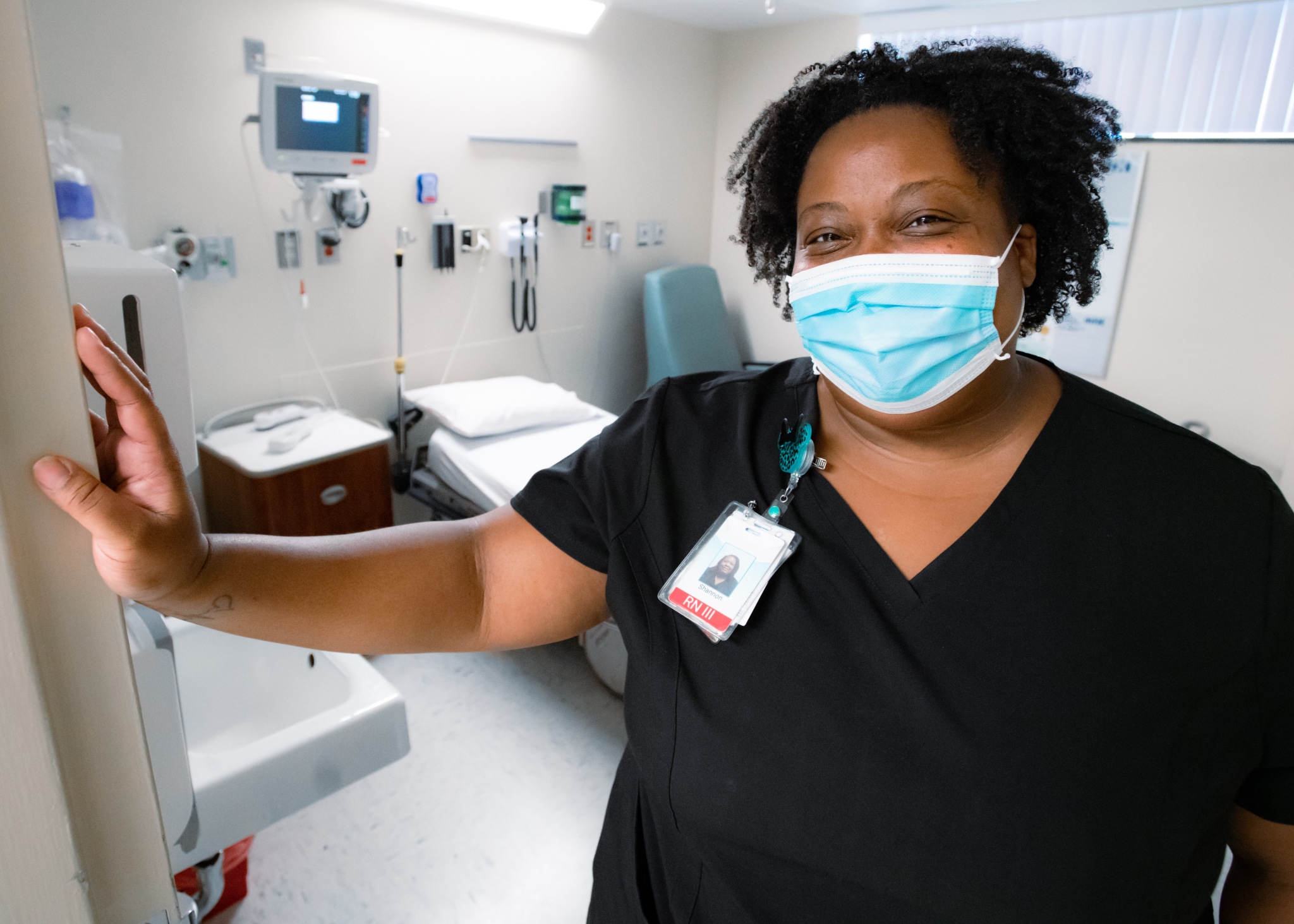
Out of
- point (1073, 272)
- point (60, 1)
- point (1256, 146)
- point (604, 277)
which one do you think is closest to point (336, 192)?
point (60, 1)

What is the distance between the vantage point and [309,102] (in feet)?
7.89

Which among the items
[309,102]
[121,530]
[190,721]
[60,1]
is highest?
[60,1]

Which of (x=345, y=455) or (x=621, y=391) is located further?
(x=621, y=391)

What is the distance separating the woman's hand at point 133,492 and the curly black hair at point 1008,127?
2.43ft

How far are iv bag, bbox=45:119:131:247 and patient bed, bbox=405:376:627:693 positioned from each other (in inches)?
43.1

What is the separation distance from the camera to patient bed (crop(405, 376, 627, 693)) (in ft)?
8.77

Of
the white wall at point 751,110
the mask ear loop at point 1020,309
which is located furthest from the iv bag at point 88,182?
the white wall at point 751,110

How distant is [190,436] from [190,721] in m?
0.96

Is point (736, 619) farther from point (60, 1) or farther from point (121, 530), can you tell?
point (60, 1)

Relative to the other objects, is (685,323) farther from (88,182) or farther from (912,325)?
(912,325)

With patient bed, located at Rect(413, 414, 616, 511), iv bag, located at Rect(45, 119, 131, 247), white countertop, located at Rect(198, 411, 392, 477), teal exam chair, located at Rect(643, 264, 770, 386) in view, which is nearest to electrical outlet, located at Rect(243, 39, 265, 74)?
iv bag, located at Rect(45, 119, 131, 247)

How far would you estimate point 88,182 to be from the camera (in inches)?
89.7

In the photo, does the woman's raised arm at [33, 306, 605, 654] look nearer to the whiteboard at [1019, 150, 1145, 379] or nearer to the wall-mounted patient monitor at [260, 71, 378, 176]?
the wall-mounted patient monitor at [260, 71, 378, 176]

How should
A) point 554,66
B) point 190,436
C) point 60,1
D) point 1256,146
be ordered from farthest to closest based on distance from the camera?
point 554,66, point 1256,146, point 60,1, point 190,436
